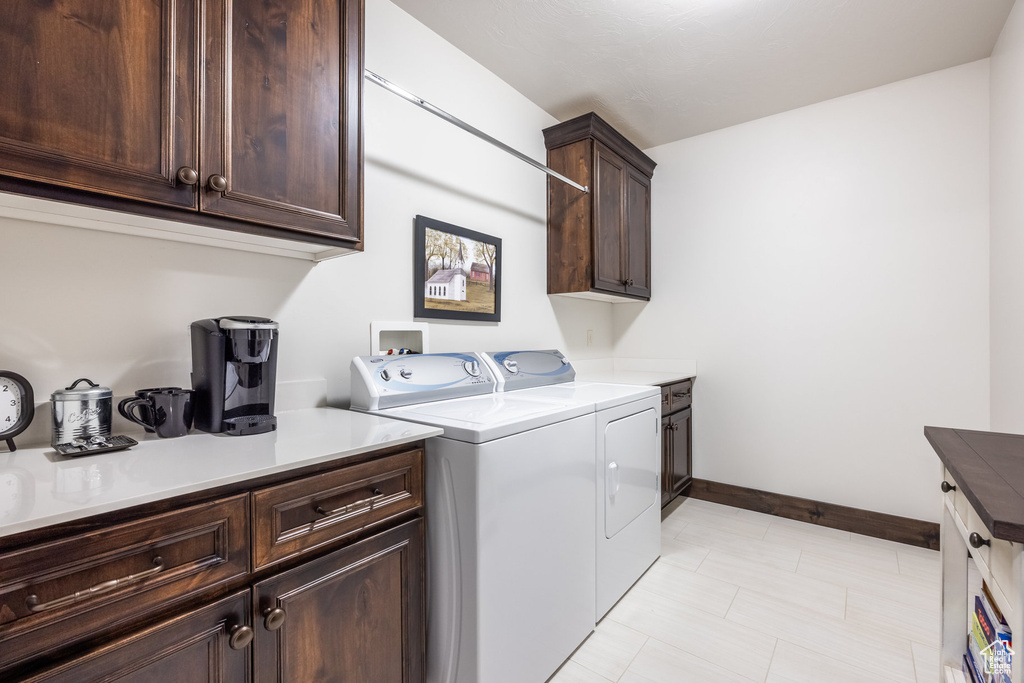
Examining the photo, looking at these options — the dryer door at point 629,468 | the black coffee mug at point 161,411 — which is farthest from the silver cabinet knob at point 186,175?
the dryer door at point 629,468

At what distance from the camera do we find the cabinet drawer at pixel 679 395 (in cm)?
284

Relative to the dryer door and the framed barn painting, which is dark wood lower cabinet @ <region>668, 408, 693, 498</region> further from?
the framed barn painting

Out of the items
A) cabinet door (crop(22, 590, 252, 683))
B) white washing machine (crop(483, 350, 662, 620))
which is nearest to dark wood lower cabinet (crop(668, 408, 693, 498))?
white washing machine (crop(483, 350, 662, 620))

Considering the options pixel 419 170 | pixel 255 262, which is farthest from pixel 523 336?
pixel 255 262

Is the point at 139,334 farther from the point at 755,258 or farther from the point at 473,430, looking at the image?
the point at 755,258

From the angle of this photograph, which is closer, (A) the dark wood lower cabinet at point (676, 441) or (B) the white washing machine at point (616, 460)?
(B) the white washing machine at point (616, 460)

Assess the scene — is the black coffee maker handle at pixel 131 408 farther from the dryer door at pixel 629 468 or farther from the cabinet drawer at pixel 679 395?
the cabinet drawer at pixel 679 395

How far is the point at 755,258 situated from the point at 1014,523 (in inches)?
102

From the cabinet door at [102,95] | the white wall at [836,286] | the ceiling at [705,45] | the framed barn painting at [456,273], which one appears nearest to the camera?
the cabinet door at [102,95]

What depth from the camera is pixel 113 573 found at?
0.75 metres

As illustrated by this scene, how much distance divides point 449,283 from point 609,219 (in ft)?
4.03

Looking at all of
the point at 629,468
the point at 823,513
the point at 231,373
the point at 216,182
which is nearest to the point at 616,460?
the point at 629,468

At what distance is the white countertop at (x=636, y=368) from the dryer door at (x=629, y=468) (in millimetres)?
795

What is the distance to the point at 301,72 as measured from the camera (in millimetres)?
1263
